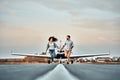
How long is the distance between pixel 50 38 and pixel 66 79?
6098mm

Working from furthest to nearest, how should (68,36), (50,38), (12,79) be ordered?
(50,38), (68,36), (12,79)

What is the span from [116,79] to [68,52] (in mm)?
8142

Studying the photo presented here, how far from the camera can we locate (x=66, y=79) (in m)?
5.45

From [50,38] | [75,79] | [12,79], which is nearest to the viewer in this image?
[12,79]

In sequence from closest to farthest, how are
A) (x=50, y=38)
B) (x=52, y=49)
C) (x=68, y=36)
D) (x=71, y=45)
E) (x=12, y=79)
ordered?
(x=12, y=79) → (x=68, y=36) → (x=50, y=38) → (x=71, y=45) → (x=52, y=49)

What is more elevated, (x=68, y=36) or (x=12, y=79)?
(x=68, y=36)

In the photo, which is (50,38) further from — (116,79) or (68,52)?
(116,79)

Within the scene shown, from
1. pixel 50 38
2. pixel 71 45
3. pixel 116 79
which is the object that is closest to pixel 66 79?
pixel 116 79

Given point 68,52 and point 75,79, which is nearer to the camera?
point 75,79

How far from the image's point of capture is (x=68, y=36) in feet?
35.3

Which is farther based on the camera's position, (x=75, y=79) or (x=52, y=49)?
(x=52, y=49)

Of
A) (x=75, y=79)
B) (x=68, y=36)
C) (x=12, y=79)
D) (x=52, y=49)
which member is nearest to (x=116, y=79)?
(x=75, y=79)

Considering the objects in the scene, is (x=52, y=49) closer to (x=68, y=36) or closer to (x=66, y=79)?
(x=68, y=36)

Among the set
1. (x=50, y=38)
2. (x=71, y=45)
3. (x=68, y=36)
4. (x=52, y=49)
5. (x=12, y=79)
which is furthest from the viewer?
(x=52, y=49)
